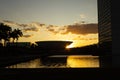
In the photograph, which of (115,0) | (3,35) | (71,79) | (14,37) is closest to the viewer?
(71,79)

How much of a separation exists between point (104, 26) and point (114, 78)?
146m

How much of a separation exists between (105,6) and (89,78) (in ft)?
458

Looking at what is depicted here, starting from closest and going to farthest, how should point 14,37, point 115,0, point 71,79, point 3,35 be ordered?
point 71,79 < point 3,35 < point 115,0 < point 14,37

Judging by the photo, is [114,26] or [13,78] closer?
[13,78]

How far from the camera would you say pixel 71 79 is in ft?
54.4

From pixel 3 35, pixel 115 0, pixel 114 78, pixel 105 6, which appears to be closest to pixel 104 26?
pixel 105 6

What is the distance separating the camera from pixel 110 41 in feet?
489

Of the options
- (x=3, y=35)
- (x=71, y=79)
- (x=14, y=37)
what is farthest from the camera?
(x=14, y=37)

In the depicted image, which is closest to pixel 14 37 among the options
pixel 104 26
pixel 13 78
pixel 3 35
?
pixel 3 35

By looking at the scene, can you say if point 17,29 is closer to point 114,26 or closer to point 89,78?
point 114,26

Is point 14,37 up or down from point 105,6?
down

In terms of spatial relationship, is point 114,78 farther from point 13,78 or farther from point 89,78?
point 13,78

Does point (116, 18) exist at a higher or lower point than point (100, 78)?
higher

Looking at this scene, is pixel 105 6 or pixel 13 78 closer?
pixel 13 78
